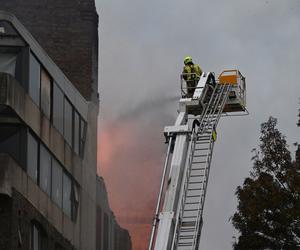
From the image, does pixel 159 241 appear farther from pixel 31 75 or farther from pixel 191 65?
pixel 31 75

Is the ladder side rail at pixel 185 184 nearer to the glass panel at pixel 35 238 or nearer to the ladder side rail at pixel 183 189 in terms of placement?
the ladder side rail at pixel 183 189

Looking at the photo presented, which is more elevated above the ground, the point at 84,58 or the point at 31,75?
the point at 84,58

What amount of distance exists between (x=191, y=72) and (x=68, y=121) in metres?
8.81

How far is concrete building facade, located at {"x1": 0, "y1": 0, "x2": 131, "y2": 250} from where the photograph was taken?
25.3 meters

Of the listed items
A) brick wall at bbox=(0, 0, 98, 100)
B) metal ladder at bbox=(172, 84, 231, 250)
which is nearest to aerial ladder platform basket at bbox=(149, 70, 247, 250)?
metal ladder at bbox=(172, 84, 231, 250)

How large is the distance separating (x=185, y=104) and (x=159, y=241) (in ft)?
14.5

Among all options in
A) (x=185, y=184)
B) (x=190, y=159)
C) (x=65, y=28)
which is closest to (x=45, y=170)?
(x=190, y=159)

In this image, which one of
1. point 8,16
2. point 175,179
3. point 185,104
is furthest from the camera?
point 8,16

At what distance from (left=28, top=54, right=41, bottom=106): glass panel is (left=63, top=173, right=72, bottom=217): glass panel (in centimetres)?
378

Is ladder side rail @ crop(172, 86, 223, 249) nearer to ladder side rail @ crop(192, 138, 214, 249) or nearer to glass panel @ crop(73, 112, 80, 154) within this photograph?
ladder side rail @ crop(192, 138, 214, 249)

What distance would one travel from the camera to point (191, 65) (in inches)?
925

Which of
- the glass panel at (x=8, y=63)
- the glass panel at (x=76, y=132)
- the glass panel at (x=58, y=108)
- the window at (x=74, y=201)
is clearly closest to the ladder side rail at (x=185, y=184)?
the glass panel at (x=8, y=63)

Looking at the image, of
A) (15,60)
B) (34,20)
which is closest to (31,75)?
(15,60)

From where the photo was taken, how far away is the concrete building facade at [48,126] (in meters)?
25.3
